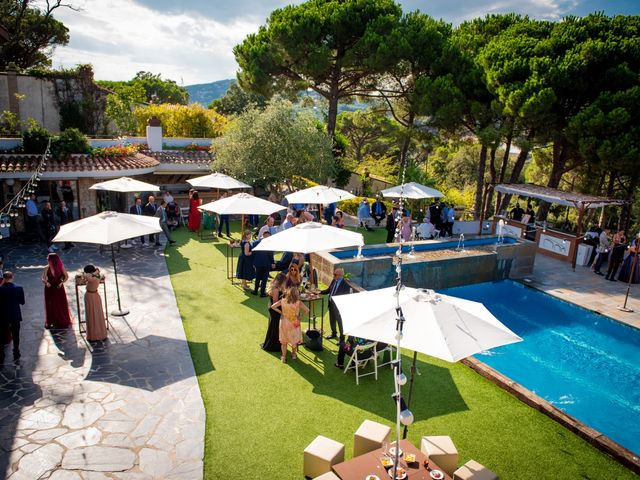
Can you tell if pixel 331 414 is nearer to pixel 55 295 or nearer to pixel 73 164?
pixel 55 295

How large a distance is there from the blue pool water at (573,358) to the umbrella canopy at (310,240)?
4.23 m

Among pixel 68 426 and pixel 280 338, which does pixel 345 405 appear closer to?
pixel 280 338

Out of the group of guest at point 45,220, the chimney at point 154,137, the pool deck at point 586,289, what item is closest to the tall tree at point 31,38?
the chimney at point 154,137

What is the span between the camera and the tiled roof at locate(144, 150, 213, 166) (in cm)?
2305

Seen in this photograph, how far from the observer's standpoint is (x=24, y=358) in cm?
820

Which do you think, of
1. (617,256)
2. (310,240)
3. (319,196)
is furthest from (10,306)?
(617,256)

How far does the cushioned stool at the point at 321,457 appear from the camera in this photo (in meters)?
5.31

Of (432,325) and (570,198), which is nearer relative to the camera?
(432,325)

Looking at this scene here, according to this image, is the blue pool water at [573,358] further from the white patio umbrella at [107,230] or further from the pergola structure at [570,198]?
the white patio umbrella at [107,230]

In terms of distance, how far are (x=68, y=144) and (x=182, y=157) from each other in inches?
264

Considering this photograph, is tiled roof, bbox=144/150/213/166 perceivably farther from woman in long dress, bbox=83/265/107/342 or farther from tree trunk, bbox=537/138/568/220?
tree trunk, bbox=537/138/568/220

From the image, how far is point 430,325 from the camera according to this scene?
17.4 ft

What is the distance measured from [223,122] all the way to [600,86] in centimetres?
2404

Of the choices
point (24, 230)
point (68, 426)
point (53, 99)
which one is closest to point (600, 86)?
point (68, 426)
